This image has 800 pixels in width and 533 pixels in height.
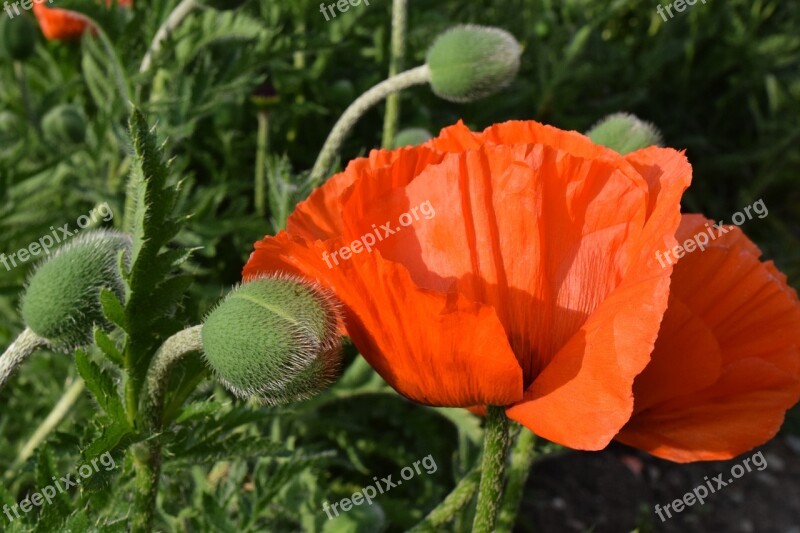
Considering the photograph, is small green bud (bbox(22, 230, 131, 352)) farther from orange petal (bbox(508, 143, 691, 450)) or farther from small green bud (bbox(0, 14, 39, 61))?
small green bud (bbox(0, 14, 39, 61))

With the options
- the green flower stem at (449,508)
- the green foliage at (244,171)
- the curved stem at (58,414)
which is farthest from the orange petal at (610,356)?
the curved stem at (58,414)

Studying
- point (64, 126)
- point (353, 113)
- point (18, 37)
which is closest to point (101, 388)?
point (353, 113)

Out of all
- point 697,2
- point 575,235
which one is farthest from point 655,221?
point 697,2

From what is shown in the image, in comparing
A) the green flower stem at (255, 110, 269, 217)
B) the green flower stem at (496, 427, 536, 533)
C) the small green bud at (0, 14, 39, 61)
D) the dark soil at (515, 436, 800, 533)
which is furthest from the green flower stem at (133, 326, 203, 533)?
the dark soil at (515, 436, 800, 533)

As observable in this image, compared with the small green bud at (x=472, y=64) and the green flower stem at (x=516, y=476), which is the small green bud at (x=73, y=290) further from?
the small green bud at (x=472, y=64)

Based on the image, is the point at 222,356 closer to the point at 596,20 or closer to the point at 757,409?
the point at 757,409

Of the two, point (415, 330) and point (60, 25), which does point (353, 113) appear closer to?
point (415, 330)

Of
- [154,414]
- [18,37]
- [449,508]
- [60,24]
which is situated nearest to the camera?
[154,414]
